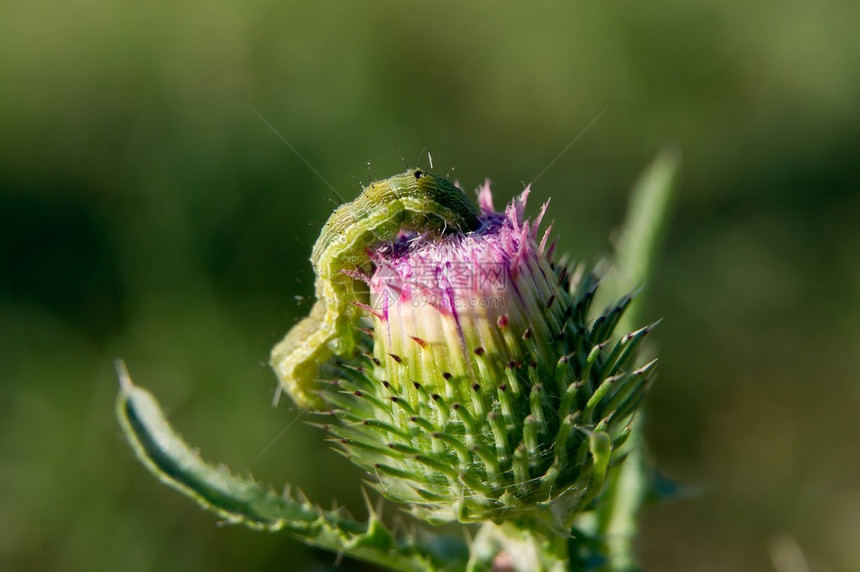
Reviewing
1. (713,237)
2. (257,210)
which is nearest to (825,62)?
(713,237)

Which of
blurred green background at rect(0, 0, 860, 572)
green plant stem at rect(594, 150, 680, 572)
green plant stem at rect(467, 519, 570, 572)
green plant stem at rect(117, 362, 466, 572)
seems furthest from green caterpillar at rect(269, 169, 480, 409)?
blurred green background at rect(0, 0, 860, 572)

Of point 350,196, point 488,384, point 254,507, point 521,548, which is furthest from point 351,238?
point 350,196

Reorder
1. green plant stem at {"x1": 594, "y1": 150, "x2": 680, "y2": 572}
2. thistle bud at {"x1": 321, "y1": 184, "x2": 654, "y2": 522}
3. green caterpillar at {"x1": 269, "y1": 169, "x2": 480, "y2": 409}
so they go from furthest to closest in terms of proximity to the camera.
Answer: green plant stem at {"x1": 594, "y1": 150, "x2": 680, "y2": 572}
green caterpillar at {"x1": 269, "y1": 169, "x2": 480, "y2": 409}
thistle bud at {"x1": 321, "y1": 184, "x2": 654, "y2": 522}

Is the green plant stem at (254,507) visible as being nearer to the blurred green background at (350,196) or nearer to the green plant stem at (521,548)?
the green plant stem at (521,548)

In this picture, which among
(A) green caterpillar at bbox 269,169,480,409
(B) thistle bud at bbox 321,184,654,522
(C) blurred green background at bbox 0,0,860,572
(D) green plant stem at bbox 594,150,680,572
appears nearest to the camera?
(B) thistle bud at bbox 321,184,654,522

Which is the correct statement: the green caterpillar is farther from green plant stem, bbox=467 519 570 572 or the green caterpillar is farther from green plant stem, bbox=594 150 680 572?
green plant stem, bbox=594 150 680 572

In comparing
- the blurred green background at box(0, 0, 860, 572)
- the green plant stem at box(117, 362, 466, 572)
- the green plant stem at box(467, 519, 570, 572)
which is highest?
the blurred green background at box(0, 0, 860, 572)

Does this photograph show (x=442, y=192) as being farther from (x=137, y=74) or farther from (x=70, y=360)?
(x=137, y=74)

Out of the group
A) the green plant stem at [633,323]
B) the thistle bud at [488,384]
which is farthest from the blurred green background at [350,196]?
the thistle bud at [488,384]
